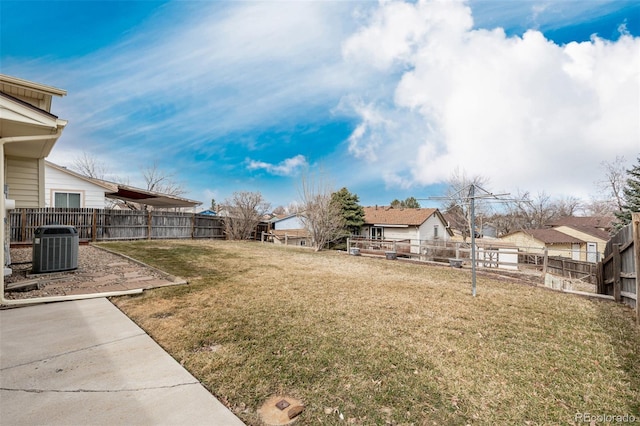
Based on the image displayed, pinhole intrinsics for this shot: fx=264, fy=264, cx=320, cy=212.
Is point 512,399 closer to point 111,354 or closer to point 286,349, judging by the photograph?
point 286,349

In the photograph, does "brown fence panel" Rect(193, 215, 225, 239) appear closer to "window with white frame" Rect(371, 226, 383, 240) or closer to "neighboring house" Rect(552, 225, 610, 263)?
"window with white frame" Rect(371, 226, 383, 240)

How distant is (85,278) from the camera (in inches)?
224

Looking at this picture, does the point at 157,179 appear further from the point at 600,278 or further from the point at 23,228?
the point at 600,278

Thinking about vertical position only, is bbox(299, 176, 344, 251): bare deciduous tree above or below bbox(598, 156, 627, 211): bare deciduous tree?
below

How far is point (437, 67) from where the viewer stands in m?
11.3

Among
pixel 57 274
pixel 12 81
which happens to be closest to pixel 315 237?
pixel 57 274

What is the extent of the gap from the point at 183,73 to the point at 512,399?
1605 cm

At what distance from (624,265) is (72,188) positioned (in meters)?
20.0

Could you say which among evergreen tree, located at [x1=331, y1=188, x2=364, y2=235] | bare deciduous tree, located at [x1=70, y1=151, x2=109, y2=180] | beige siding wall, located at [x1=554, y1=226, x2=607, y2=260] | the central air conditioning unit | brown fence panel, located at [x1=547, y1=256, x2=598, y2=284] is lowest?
brown fence panel, located at [x1=547, y1=256, x2=598, y2=284]

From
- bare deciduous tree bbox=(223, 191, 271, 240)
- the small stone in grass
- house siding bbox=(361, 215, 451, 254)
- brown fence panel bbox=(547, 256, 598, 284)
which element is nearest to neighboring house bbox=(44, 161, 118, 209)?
bare deciduous tree bbox=(223, 191, 271, 240)

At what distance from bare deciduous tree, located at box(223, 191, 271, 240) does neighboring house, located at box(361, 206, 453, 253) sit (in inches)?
471

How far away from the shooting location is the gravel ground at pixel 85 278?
4734mm

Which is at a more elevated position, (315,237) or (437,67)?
(437,67)

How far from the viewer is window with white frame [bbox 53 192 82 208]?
12836 millimetres
